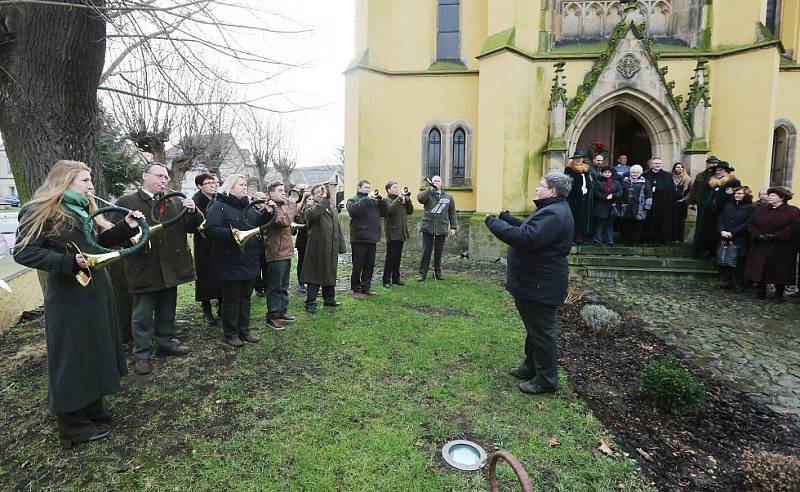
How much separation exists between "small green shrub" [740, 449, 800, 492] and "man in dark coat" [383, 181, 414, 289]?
20.2 feet

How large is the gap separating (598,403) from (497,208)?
7.92 metres

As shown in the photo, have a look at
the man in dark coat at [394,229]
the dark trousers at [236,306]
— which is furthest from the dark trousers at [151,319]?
the man in dark coat at [394,229]

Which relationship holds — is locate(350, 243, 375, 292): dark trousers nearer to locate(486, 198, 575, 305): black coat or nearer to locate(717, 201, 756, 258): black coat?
locate(486, 198, 575, 305): black coat

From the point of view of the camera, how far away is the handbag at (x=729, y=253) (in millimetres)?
8305

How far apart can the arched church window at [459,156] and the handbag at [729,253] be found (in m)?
7.08

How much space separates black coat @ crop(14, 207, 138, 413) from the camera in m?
3.01

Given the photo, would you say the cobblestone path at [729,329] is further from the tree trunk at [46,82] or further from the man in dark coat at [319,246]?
the tree trunk at [46,82]

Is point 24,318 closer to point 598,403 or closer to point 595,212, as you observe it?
point 598,403

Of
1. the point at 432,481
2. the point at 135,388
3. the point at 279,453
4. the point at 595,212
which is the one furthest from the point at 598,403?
the point at 595,212

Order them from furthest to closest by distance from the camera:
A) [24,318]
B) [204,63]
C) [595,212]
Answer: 1. [595,212]
2. [24,318]
3. [204,63]

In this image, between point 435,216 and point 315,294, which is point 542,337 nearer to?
point 315,294

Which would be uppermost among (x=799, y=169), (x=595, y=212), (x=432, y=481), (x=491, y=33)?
(x=491, y=33)

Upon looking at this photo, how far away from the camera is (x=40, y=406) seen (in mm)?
3791

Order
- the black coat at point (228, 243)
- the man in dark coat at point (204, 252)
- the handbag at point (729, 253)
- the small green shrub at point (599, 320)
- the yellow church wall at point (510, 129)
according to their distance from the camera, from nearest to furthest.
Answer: the black coat at point (228, 243) < the man in dark coat at point (204, 252) < the small green shrub at point (599, 320) < the handbag at point (729, 253) < the yellow church wall at point (510, 129)
